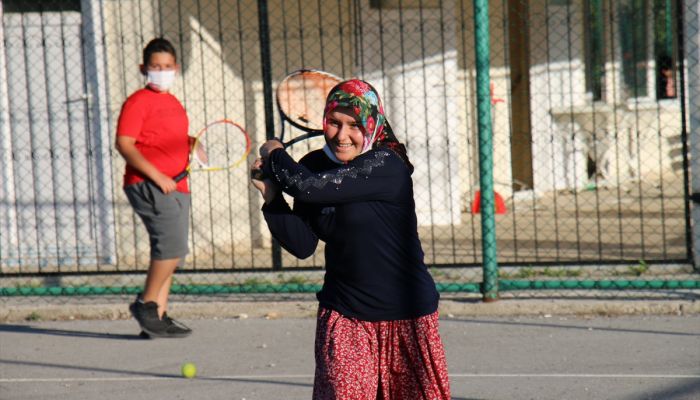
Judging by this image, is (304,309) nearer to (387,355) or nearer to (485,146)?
(485,146)

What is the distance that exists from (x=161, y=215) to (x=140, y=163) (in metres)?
0.37

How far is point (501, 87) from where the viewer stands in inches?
585

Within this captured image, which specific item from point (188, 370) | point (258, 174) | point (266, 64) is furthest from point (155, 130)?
point (258, 174)

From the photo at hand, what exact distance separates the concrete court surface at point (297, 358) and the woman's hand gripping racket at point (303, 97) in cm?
177

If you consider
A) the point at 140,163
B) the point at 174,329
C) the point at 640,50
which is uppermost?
the point at 640,50

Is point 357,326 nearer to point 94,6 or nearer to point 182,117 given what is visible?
point 182,117

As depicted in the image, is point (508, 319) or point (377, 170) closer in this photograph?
point (377, 170)

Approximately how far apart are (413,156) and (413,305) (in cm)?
833

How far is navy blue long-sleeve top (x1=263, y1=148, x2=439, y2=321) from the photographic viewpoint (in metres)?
4.10

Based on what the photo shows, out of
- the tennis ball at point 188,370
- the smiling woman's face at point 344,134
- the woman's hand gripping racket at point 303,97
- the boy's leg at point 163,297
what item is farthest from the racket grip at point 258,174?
the boy's leg at point 163,297

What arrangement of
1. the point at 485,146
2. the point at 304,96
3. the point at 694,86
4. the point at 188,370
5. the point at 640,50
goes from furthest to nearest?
the point at 640,50 → the point at 694,86 → the point at 485,146 → the point at 188,370 → the point at 304,96

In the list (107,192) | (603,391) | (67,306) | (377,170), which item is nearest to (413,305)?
(377,170)

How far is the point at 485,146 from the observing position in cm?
828

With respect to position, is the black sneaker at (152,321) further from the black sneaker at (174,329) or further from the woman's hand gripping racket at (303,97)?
the woman's hand gripping racket at (303,97)
